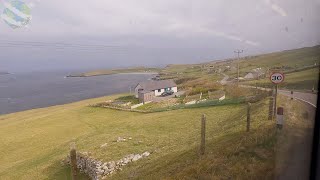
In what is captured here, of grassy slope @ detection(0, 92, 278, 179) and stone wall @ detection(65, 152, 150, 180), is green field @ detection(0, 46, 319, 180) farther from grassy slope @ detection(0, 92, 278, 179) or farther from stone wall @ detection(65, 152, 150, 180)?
stone wall @ detection(65, 152, 150, 180)

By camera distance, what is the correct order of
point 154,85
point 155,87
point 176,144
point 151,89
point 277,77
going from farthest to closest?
point 154,85, point 155,87, point 151,89, point 176,144, point 277,77

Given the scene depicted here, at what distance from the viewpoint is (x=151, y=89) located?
5356 cm

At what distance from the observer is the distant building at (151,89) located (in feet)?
163

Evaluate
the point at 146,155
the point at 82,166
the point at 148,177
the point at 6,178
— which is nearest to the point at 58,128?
the point at 6,178

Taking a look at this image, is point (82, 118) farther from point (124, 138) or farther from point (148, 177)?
point (148, 177)

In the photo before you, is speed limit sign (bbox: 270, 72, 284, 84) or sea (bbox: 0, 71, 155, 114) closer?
speed limit sign (bbox: 270, 72, 284, 84)

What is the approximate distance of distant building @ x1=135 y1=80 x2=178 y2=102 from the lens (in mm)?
49619

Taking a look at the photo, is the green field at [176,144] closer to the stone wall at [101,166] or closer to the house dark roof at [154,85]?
the stone wall at [101,166]

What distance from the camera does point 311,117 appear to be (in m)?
3.98

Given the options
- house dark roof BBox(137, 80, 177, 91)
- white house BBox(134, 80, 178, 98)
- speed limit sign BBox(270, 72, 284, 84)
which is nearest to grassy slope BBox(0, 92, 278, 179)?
speed limit sign BBox(270, 72, 284, 84)

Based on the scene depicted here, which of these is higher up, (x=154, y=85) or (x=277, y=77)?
(x=277, y=77)

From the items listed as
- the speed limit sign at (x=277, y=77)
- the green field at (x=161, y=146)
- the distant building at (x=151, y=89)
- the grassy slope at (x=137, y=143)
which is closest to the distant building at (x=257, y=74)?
the green field at (x=161, y=146)

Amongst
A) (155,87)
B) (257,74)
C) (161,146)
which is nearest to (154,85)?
(155,87)

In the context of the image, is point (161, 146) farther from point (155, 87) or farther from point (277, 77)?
point (155, 87)
